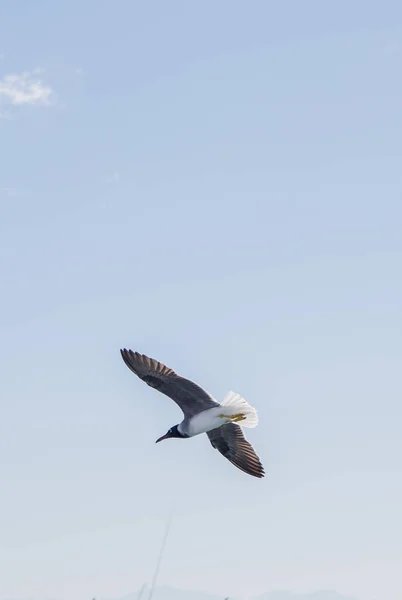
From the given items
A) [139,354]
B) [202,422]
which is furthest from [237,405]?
[139,354]

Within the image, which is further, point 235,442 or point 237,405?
point 235,442

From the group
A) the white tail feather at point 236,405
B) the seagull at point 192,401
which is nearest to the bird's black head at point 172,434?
the seagull at point 192,401

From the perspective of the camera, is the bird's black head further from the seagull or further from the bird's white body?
the bird's white body

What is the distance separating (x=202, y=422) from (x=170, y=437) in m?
3.53

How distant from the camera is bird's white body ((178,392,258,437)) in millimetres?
47375

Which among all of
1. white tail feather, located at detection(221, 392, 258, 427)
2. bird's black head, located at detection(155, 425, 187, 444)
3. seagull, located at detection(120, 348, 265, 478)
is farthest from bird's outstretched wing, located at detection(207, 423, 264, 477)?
white tail feather, located at detection(221, 392, 258, 427)

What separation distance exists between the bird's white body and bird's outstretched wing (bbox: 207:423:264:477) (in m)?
2.13

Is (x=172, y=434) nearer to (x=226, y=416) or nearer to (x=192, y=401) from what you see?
(x=192, y=401)

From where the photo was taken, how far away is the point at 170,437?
51.2 metres

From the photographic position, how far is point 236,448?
51.1m

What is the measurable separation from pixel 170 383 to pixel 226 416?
2892mm

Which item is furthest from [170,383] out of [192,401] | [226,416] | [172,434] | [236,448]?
[236,448]

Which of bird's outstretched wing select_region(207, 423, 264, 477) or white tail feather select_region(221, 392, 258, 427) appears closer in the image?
white tail feather select_region(221, 392, 258, 427)

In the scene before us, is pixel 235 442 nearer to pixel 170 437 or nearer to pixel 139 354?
pixel 170 437
